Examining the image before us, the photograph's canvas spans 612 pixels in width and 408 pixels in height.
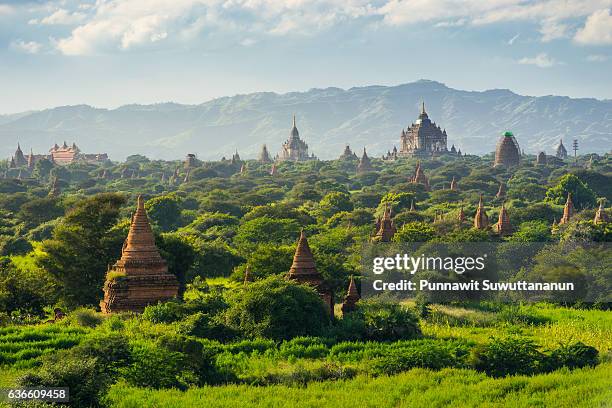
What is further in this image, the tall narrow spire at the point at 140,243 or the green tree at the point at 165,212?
the green tree at the point at 165,212

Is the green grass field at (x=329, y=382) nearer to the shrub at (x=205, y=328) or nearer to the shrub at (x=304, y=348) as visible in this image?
the shrub at (x=304, y=348)

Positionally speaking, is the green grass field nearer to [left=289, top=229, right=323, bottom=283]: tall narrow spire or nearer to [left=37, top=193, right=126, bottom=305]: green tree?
[left=289, top=229, right=323, bottom=283]: tall narrow spire

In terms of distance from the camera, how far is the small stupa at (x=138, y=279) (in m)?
36.1

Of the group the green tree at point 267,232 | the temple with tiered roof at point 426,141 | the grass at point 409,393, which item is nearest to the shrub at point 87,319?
the grass at point 409,393

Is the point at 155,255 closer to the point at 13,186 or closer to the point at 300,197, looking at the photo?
the point at 300,197

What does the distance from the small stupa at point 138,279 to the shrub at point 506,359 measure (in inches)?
518

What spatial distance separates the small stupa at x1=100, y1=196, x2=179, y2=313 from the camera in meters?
36.1

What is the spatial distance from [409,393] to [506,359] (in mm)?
4710

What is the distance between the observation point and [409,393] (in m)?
27.5

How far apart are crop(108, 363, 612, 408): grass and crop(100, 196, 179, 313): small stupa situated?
8739mm

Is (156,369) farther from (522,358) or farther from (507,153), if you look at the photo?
(507,153)

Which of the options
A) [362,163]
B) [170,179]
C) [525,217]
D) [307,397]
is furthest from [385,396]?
[362,163]

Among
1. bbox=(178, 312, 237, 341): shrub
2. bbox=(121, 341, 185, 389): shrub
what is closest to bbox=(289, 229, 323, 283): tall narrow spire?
bbox=(178, 312, 237, 341): shrub

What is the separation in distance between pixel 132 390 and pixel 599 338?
64.2ft
